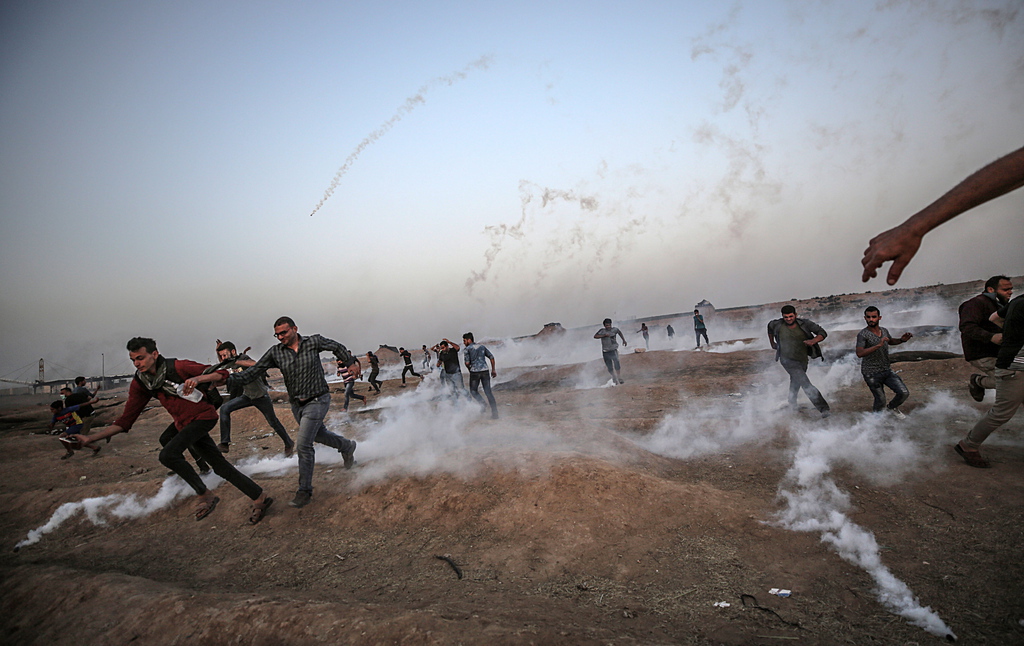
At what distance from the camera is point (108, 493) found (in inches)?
224

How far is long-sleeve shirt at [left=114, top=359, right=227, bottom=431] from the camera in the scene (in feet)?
15.2

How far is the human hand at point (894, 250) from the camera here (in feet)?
5.85

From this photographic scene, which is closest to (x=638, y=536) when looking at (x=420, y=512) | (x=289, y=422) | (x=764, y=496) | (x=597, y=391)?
(x=764, y=496)

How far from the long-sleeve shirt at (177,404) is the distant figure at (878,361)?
28.3ft

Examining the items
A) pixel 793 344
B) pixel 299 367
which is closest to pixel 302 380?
pixel 299 367

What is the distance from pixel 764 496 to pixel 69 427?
46.0 ft

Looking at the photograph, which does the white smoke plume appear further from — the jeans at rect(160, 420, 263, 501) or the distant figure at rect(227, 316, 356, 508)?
the jeans at rect(160, 420, 263, 501)

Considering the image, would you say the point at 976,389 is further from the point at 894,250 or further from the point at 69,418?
the point at 69,418

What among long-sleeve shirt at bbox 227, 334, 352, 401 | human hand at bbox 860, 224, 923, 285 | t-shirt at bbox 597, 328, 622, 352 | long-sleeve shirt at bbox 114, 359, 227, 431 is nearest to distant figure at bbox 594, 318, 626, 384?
t-shirt at bbox 597, 328, 622, 352

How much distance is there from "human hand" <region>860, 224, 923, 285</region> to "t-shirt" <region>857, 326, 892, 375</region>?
601 cm

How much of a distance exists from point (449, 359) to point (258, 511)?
6.95 m

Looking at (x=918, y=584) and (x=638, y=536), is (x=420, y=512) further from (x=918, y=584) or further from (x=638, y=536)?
(x=918, y=584)

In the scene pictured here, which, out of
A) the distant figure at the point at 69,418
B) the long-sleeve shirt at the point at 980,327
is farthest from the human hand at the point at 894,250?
the distant figure at the point at 69,418

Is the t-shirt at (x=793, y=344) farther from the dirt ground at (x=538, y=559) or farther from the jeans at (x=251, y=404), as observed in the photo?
the jeans at (x=251, y=404)
